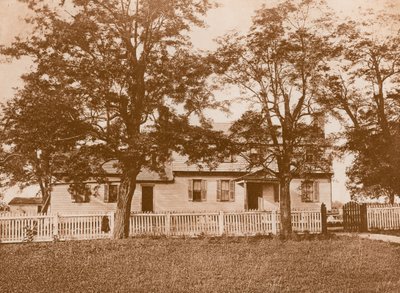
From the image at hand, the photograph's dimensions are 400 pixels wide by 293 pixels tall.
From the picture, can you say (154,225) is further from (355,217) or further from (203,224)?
(355,217)

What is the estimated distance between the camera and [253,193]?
114 ft

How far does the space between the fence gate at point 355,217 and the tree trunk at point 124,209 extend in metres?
10.8

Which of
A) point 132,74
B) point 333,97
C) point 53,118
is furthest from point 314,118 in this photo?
point 53,118

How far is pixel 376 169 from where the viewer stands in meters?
21.4

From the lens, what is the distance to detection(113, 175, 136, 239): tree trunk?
19.9 metres

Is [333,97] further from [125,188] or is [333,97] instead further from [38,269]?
[38,269]

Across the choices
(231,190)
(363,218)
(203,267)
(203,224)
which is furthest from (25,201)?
(203,267)

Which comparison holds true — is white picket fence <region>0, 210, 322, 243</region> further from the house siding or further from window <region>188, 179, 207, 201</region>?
window <region>188, 179, 207, 201</region>

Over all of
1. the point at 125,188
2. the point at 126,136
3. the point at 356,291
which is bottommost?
the point at 356,291

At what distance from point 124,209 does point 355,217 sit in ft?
36.8

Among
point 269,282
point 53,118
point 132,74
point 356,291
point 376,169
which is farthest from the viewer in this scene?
point 376,169

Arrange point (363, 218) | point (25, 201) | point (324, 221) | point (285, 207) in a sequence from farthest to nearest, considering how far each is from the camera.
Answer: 1. point (25, 201)
2. point (363, 218)
3. point (324, 221)
4. point (285, 207)

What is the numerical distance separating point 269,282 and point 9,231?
1339 cm

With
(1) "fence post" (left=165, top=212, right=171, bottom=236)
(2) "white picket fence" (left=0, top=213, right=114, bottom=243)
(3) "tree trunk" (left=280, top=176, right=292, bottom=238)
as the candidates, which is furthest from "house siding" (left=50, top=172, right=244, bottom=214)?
(3) "tree trunk" (left=280, top=176, right=292, bottom=238)
